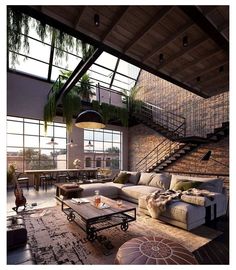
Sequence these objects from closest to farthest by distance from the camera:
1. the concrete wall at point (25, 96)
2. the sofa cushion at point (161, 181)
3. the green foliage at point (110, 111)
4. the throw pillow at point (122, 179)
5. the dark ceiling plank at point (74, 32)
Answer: the dark ceiling plank at point (74, 32)
the sofa cushion at point (161, 181)
the throw pillow at point (122, 179)
the concrete wall at point (25, 96)
the green foliage at point (110, 111)

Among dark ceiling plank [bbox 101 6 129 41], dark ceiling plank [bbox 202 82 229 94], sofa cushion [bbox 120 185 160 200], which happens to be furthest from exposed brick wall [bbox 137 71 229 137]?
dark ceiling plank [bbox 101 6 129 41]

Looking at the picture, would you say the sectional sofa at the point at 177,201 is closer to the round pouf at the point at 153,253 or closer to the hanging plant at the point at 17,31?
the round pouf at the point at 153,253

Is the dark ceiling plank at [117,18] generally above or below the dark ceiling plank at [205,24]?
above

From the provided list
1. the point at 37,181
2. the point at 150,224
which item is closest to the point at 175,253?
the point at 150,224

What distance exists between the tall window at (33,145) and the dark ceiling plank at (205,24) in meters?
5.78

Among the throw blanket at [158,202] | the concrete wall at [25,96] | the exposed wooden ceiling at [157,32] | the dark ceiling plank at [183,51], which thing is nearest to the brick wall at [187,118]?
the exposed wooden ceiling at [157,32]

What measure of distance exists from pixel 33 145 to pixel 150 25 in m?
6.74

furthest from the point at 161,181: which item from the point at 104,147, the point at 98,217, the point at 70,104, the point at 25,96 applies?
the point at 25,96

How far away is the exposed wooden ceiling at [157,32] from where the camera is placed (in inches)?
80.7

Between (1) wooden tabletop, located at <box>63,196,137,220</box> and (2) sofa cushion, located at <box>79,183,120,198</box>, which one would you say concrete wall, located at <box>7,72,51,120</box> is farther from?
(1) wooden tabletop, located at <box>63,196,137,220</box>

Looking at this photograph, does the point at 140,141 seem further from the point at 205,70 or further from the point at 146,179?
the point at 205,70

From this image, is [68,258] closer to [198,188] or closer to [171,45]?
[198,188]

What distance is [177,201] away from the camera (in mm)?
3270
